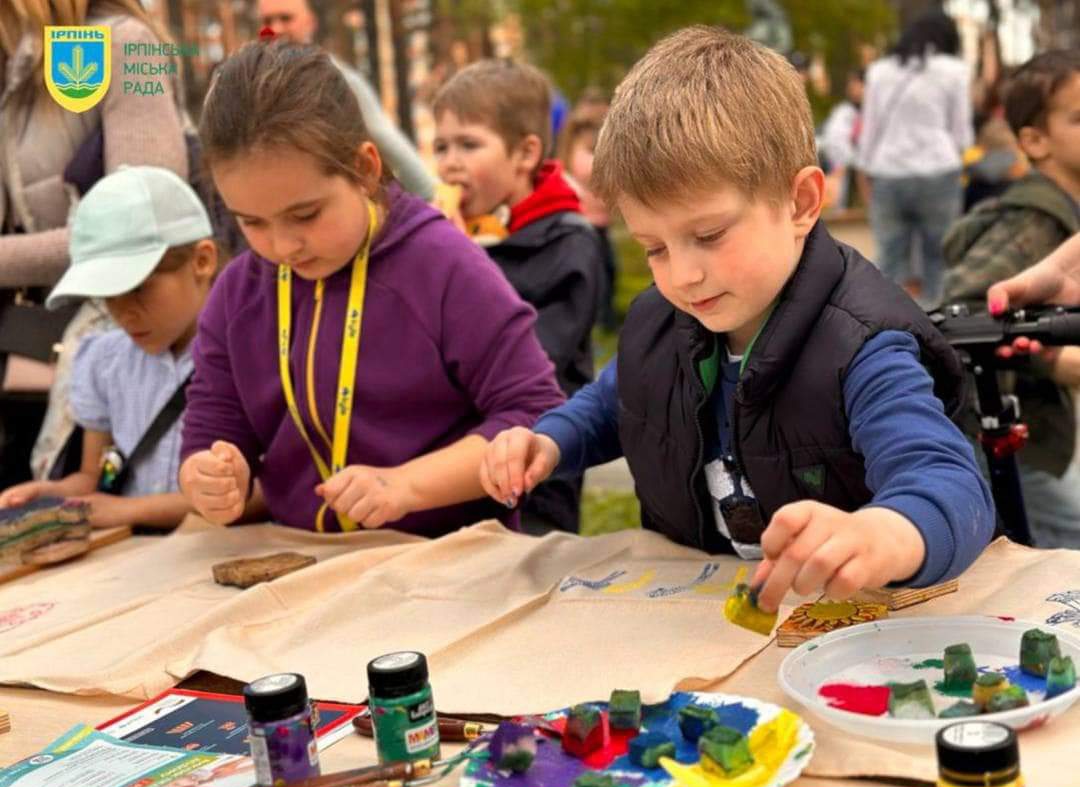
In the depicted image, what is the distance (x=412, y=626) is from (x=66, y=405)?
147 centimetres

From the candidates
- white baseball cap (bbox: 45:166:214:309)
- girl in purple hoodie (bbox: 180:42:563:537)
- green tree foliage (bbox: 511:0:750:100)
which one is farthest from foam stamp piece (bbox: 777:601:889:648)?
green tree foliage (bbox: 511:0:750:100)

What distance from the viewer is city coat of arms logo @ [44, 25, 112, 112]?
240 cm

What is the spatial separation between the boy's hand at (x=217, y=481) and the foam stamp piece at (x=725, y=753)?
1.24 m

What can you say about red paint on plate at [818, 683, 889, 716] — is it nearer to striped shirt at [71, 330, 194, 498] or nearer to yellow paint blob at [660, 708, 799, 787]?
yellow paint blob at [660, 708, 799, 787]

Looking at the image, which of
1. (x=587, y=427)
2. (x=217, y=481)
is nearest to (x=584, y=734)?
(x=587, y=427)

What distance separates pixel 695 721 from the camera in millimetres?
1334

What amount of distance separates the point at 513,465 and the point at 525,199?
169 cm

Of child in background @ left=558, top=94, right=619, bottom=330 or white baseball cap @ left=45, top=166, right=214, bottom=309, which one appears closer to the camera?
white baseball cap @ left=45, top=166, right=214, bottom=309

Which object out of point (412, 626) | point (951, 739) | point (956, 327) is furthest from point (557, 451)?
point (951, 739)

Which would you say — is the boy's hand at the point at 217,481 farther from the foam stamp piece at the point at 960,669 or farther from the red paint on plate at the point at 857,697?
the foam stamp piece at the point at 960,669

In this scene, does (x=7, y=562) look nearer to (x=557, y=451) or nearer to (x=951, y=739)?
(x=557, y=451)

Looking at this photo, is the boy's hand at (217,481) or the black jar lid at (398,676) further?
the boy's hand at (217,481)

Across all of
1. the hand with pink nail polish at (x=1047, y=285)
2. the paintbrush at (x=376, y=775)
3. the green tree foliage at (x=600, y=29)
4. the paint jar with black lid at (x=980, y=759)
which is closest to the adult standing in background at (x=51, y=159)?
the hand with pink nail polish at (x=1047, y=285)

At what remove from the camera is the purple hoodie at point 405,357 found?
2.40 metres
